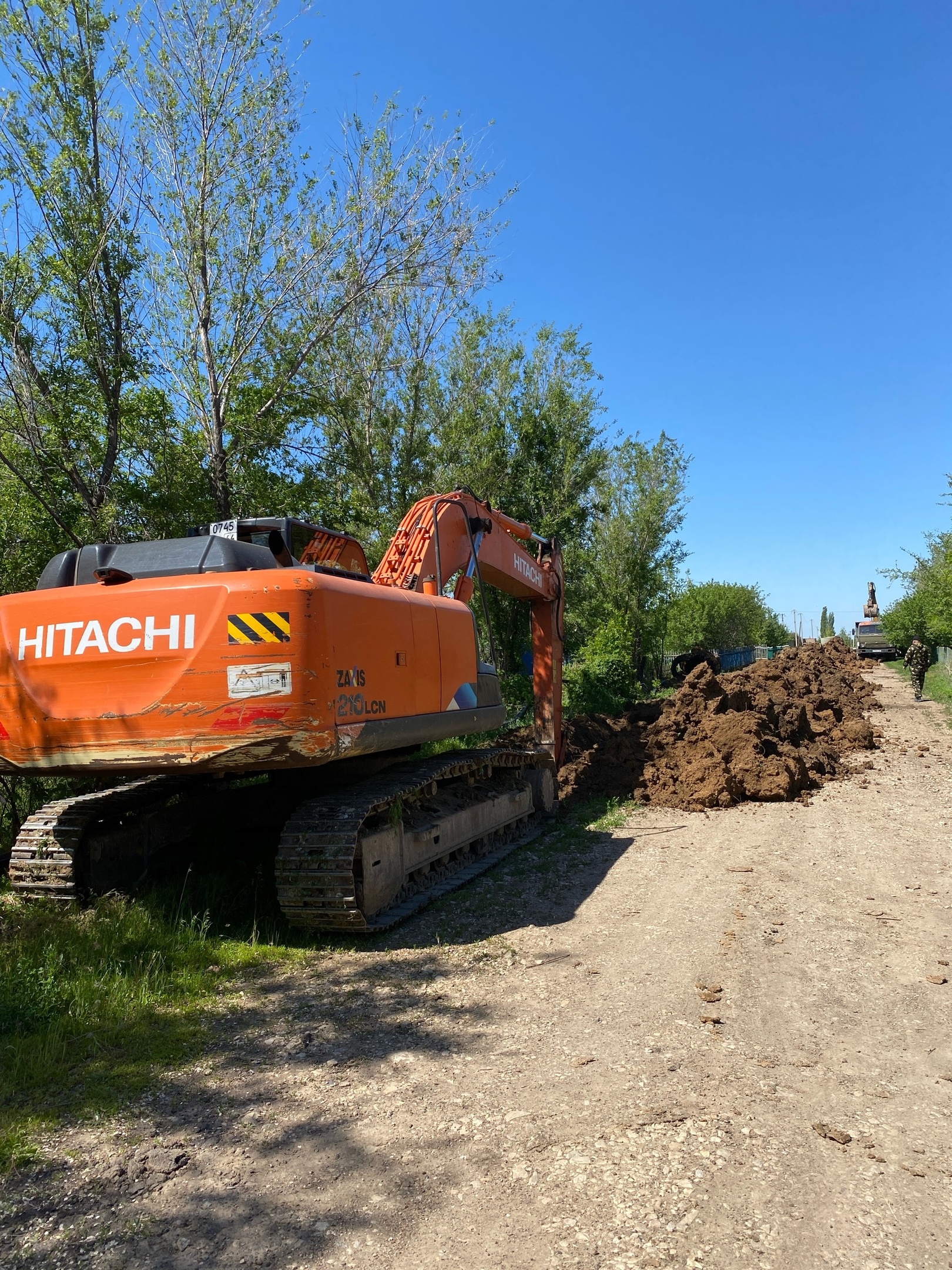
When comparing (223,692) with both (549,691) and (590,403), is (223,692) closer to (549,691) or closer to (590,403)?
(549,691)

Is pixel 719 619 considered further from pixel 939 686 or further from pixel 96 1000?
pixel 96 1000

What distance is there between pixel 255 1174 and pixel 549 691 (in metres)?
8.02

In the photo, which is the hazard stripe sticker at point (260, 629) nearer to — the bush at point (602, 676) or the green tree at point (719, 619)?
the bush at point (602, 676)

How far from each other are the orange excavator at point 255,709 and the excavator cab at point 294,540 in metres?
0.02

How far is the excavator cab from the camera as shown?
6141 mm

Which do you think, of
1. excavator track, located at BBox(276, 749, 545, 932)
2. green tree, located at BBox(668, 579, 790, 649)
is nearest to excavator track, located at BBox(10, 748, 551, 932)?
excavator track, located at BBox(276, 749, 545, 932)

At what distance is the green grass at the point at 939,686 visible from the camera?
69.6ft

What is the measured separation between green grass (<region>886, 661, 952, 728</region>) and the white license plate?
52.1 feet

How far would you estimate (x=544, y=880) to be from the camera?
23.9 ft

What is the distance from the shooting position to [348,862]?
5.30 meters

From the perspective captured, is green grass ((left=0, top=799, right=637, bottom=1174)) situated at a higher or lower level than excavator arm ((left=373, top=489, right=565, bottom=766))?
lower

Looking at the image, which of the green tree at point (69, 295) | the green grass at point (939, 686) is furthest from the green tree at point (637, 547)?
the green tree at point (69, 295)

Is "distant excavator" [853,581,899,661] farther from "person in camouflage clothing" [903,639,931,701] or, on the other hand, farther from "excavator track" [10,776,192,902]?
"excavator track" [10,776,192,902]

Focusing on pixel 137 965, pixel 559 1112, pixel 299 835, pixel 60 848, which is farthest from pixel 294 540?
pixel 559 1112
